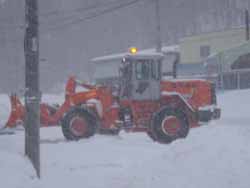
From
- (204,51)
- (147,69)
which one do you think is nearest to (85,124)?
(147,69)

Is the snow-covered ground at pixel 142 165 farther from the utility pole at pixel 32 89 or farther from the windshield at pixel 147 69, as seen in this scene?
the windshield at pixel 147 69

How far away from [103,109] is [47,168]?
554 centimetres

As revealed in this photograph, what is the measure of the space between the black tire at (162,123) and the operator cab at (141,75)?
0.66 metres

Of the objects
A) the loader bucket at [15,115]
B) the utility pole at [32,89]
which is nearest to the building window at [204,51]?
the loader bucket at [15,115]

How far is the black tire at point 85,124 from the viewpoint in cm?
1608

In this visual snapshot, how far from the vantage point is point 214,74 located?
1324 inches

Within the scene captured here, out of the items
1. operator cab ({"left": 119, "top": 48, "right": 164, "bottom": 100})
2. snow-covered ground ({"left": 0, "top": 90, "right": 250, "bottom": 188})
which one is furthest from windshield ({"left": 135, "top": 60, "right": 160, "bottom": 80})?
snow-covered ground ({"left": 0, "top": 90, "right": 250, "bottom": 188})

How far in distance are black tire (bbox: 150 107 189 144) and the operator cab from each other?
0.66m

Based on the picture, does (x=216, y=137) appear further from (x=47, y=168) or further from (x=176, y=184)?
(x=47, y=168)

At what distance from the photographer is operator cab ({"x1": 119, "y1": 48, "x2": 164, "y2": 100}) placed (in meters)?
15.7

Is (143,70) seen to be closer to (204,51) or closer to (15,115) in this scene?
(15,115)

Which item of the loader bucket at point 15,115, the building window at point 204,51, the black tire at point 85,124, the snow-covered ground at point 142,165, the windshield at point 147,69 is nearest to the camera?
the snow-covered ground at point 142,165

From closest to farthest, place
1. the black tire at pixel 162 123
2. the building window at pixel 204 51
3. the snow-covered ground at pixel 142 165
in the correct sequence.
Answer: the snow-covered ground at pixel 142 165 < the black tire at pixel 162 123 < the building window at pixel 204 51

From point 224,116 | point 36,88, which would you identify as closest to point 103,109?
point 36,88
